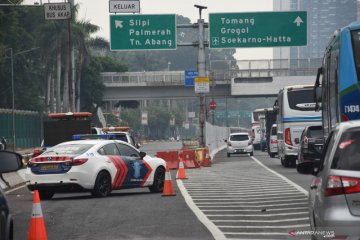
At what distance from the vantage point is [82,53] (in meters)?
92.4

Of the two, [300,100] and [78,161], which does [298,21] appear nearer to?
[300,100]

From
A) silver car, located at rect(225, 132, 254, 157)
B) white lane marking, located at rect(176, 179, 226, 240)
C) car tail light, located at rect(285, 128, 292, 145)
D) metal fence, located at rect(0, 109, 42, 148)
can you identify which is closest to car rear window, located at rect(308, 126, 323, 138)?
car tail light, located at rect(285, 128, 292, 145)

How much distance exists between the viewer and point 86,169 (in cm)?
2212

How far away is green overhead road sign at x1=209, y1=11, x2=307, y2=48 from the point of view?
4375 centimetres

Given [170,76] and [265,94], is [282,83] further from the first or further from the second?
[170,76]

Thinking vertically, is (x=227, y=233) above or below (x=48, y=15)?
below

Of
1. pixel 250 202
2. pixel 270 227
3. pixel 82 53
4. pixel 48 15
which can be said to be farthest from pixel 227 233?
pixel 82 53

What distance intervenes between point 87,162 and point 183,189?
3684 millimetres

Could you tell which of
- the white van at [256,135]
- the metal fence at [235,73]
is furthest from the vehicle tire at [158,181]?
the white van at [256,135]

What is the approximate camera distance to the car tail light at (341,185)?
29.5 ft

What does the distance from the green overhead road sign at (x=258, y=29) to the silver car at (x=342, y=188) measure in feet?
113

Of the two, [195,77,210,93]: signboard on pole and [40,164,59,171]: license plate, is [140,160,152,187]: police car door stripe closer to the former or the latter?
[40,164,59,171]: license plate

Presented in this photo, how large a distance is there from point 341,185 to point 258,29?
115ft

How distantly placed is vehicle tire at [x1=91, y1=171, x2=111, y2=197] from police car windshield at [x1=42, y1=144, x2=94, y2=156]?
73 centimetres
